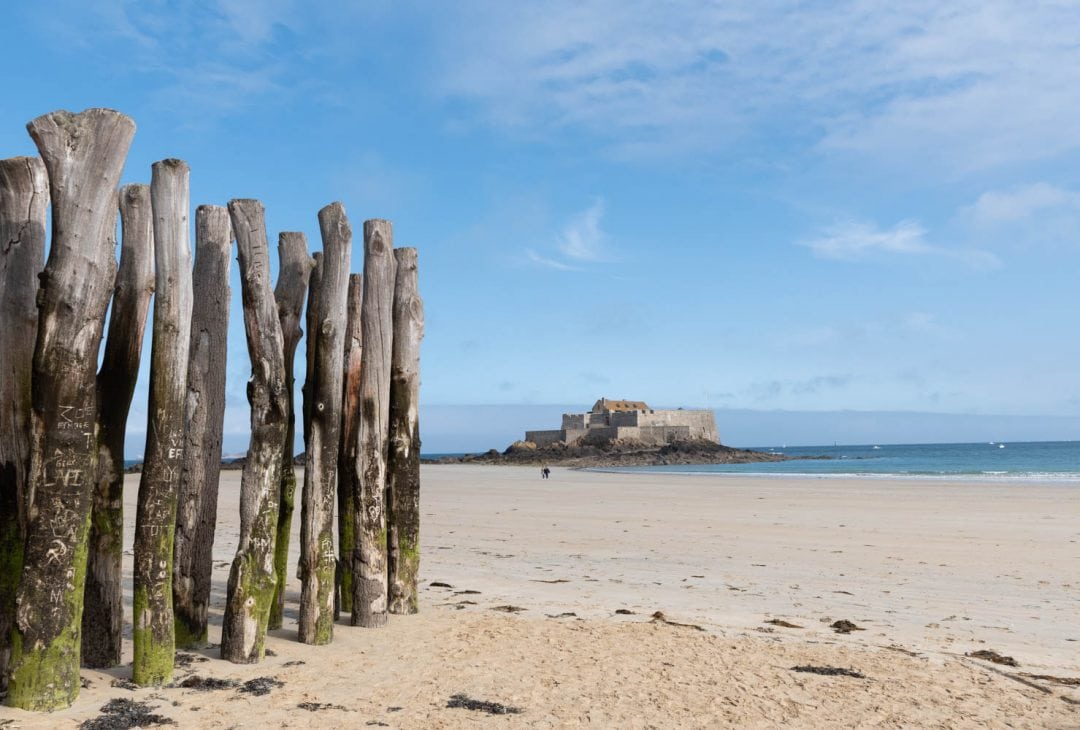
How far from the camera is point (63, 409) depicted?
14.4ft

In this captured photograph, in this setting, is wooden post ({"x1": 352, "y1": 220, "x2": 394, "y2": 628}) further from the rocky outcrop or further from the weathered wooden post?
the rocky outcrop

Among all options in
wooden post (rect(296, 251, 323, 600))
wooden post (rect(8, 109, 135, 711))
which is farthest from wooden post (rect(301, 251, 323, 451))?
wooden post (rect(8, 109, 135, 711))

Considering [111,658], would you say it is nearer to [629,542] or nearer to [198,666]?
[198,666]

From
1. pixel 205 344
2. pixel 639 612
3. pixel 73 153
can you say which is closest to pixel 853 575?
pixel 639 612

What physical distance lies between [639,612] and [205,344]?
4.21 meters

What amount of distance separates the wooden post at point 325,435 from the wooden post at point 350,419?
0.32 m

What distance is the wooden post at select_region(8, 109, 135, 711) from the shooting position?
170 inches

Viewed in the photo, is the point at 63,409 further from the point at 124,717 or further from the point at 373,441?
the point at 373,441

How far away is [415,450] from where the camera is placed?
22.3 feet

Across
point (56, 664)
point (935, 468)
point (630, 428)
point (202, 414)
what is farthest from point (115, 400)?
point (630, 428)

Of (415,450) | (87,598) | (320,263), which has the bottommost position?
(87,598)

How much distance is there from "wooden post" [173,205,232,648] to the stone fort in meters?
72.6

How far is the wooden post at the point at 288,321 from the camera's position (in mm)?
5793

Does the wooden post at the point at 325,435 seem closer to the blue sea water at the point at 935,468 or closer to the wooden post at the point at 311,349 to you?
the wooden post at the point at 311,349
